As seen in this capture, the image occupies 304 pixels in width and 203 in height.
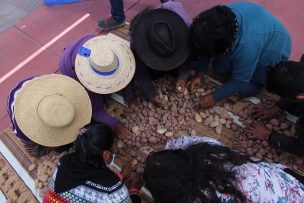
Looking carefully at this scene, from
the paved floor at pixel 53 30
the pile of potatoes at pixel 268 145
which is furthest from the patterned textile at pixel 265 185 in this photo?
the paved floor at pixel 53 30

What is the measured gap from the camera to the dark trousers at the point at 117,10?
2357mm

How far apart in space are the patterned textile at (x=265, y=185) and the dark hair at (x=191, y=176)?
0.03 meters

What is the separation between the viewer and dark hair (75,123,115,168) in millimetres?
1452

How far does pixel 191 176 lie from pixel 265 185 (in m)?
0.33

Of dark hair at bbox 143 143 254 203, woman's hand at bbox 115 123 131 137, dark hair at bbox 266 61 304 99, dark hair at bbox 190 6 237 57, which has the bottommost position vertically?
woman's hand at bbox 115 123 131 137

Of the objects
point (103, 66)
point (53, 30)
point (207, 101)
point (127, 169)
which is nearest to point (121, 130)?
point (127, 169)

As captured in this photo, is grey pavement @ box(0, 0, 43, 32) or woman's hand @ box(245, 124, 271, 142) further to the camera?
grey pavement @ box(0, 0, 43, 32)

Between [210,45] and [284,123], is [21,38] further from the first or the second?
[284,123]

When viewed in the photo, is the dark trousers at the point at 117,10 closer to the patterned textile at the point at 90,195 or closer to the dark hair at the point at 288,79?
the dark hair at the point at 288,79

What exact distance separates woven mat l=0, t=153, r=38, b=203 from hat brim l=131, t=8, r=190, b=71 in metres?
1.00

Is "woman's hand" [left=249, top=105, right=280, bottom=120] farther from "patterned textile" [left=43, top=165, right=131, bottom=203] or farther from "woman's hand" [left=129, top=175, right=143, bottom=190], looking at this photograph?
"patterned textile" [left=43, top=165, right=131, bottom=203]

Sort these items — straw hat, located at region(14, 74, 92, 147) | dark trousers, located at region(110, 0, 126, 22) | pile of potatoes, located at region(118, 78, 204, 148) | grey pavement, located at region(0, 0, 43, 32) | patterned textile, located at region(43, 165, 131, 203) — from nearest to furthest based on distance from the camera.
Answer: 1. patterned textile, located at region(43, 165, 131, 203)
2. straw hat, located at region(14, 74, 92, 147)
3. pile of potatoes, located at region(118, 78, 204, 148)
4. dark trousers, located at region(110, 0, 126, 22)
5. grey pavement, located at region(0, 0, 43, 32)

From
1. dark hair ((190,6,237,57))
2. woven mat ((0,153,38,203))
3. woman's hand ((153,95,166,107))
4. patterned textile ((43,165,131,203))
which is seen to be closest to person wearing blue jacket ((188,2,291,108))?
dark hair ((190,6,237,57))

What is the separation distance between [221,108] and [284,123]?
363 mm
